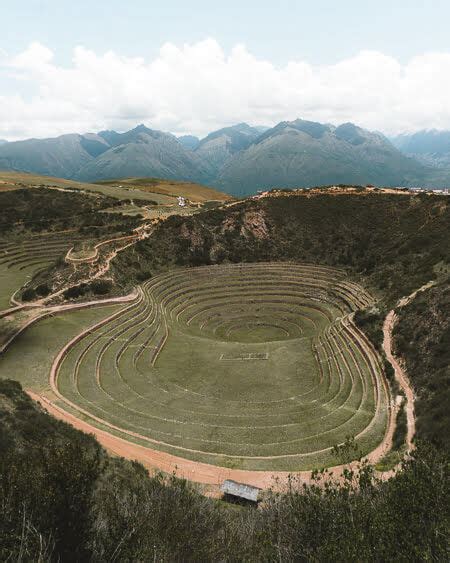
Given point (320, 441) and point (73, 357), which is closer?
point (320, 441)

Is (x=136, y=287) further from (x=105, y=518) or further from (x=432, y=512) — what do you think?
(x=432, y=512)

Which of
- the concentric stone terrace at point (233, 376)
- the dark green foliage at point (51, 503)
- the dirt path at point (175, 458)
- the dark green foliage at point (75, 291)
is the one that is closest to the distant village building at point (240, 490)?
the dirt path at point (175, 458)

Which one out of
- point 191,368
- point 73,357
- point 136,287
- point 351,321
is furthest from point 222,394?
point 136,287

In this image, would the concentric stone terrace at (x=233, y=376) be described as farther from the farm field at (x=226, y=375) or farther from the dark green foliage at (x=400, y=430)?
the dark green foliage at (x=400, y=430)

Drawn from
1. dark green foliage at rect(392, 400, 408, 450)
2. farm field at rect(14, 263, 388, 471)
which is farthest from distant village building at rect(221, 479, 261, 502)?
dark green foliage at rect(392, 400, 408, 450)

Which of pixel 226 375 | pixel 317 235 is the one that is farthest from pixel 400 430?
pixel 317 235

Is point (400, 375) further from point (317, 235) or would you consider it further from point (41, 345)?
point (317, 235)
